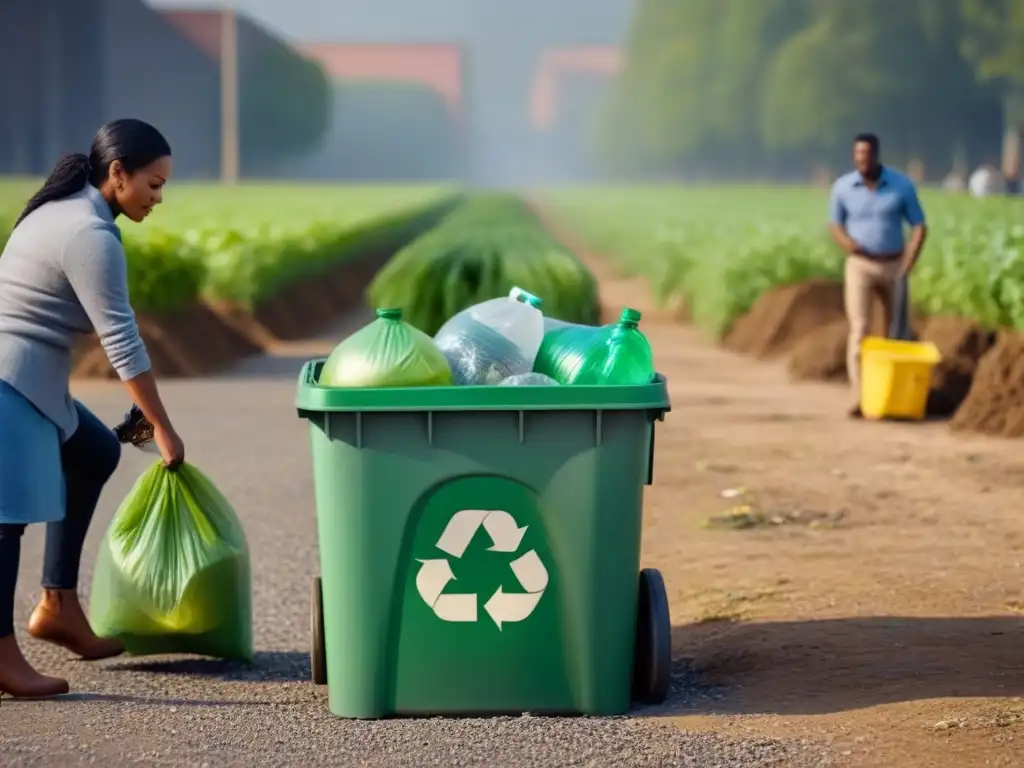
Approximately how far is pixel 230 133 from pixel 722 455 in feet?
279

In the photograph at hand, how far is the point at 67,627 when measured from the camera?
562 cm

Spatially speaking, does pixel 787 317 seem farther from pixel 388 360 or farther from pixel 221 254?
pixel 388 360

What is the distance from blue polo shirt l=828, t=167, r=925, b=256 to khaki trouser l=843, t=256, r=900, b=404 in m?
0.09

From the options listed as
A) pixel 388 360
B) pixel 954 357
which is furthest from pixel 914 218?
pixel 388 360

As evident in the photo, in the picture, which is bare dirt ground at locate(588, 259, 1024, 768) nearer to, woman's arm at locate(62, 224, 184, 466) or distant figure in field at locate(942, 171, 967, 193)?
woman's arm at locate(62, 224, 184, 466)

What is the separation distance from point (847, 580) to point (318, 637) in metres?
2.34

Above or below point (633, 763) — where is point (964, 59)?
above

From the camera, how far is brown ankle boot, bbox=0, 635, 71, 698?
508 cm

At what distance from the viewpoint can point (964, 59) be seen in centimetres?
7450

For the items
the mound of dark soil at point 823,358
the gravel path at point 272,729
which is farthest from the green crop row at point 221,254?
the gravel path at point 272,729

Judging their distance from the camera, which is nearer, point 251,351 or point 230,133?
point 251,351

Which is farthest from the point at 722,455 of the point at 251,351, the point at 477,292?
the point at 251,351

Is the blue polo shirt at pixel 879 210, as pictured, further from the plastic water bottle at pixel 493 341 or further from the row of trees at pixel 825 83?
the row of trees at pixel 825 83

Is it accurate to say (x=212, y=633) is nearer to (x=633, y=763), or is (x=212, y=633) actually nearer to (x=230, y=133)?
(x=633, y=763)
